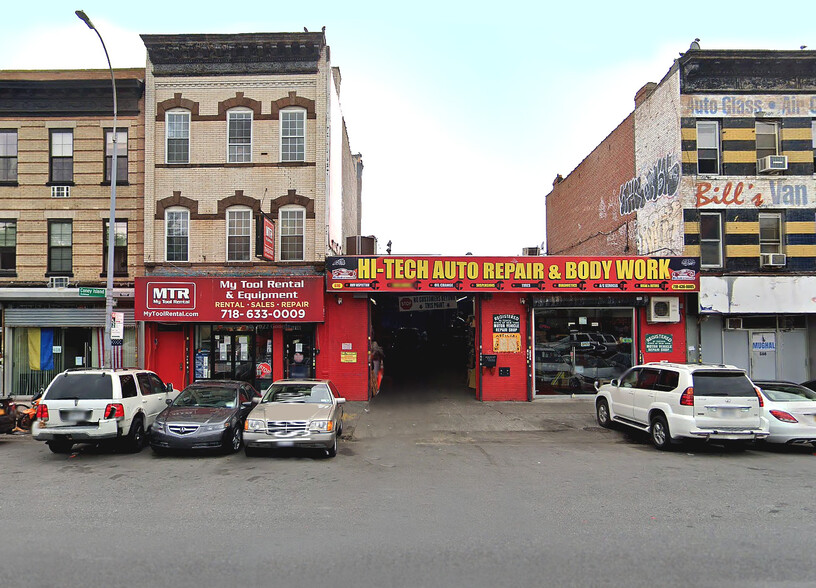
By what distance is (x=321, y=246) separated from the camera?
18.0 meters

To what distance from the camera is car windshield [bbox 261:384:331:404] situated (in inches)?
472

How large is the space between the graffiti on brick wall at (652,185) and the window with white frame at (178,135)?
15.9 meters

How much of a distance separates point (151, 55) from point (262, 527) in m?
17.3

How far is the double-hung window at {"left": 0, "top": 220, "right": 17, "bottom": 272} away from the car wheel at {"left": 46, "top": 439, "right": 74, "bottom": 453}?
32.2ft

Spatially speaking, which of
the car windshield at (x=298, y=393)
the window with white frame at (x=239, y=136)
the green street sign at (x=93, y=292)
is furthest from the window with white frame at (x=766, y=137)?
the green street sign at (x=93, y=292)

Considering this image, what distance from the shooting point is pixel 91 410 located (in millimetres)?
10773

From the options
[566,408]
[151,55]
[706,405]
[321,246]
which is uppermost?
[151,55]

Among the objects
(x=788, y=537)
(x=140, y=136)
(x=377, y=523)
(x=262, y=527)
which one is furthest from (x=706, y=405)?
(x=140, y=136)

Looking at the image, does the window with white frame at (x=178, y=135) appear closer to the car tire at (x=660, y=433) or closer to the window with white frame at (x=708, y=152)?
the car tire at (x=660, y=433)

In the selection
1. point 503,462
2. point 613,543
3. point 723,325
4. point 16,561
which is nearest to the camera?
point 16,561

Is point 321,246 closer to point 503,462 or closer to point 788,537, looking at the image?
point 503,462

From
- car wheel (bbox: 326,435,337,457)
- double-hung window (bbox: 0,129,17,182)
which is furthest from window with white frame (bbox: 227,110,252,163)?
car wheel (bbox: 326,435,337,457)

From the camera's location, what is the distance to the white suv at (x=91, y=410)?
1070cm

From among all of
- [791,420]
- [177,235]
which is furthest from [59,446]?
[791,420]
